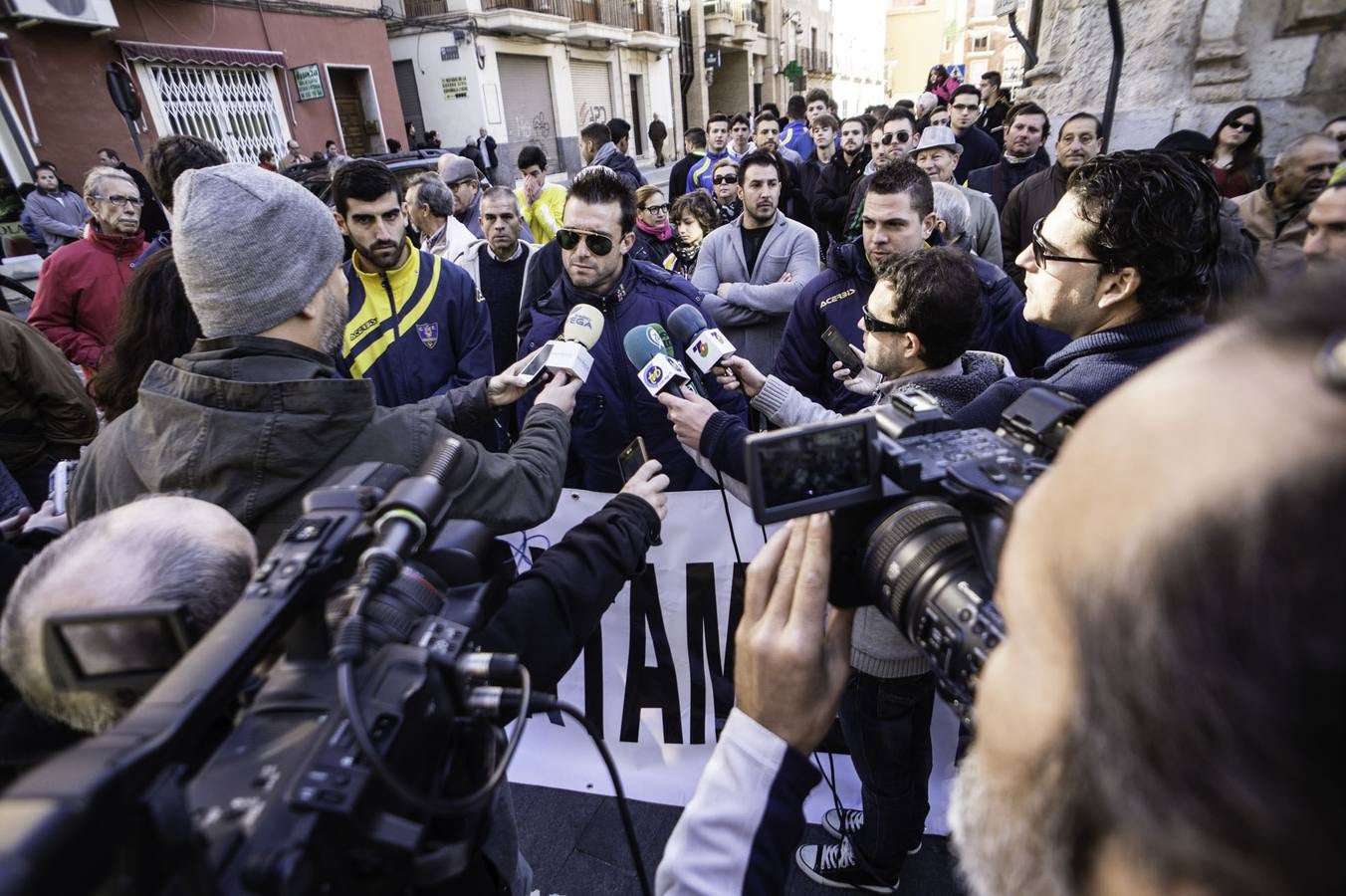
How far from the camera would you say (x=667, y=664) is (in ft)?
8.04

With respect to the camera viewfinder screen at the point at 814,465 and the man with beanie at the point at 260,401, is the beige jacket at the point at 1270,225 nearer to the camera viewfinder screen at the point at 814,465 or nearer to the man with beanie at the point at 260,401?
the camera viewfinder screen at the point at 814,465

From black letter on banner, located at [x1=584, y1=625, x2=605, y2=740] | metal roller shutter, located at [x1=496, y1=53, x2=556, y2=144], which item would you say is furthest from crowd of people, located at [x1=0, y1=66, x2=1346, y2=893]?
metal roller shutter, located at [x1=496, y1=53, x2=556, y2=144]

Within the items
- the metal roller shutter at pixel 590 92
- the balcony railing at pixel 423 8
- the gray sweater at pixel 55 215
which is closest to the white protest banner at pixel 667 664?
the gray sweater at pixel 55 215

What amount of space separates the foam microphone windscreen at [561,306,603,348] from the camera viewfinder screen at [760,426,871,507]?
151cm

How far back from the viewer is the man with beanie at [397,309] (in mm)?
2896

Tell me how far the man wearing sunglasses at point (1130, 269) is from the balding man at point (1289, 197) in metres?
1.97

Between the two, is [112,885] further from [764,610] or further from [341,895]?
[764,610]

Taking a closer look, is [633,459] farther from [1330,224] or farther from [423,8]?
[423,8]

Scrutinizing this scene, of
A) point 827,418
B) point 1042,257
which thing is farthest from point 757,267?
point 1042,257

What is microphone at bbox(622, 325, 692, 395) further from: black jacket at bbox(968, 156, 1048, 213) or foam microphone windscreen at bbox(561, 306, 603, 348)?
black jacket at bbox(968, 156, 1048, 213)

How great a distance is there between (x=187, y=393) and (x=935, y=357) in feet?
5.96

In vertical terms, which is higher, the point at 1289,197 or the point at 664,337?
the point at 1289,197

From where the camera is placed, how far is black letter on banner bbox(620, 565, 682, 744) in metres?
2.43

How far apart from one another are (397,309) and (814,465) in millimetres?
2478
